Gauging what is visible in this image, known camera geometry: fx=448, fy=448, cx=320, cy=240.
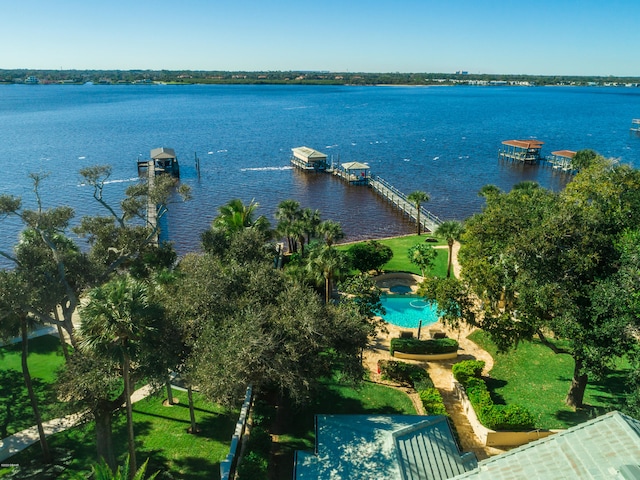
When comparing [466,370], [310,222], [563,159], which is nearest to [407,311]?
[466,370]

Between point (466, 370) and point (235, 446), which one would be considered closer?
point (235, 446)

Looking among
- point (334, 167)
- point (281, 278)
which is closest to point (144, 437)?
point (281, 278)

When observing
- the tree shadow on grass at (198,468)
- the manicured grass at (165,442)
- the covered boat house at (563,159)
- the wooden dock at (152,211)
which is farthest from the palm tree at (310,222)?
the covered boat house at (563,159)

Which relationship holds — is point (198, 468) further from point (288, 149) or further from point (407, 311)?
point (288, 149)

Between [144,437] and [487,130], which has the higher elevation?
[487,130]

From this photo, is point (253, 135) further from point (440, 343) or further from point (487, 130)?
point (440, 343)
